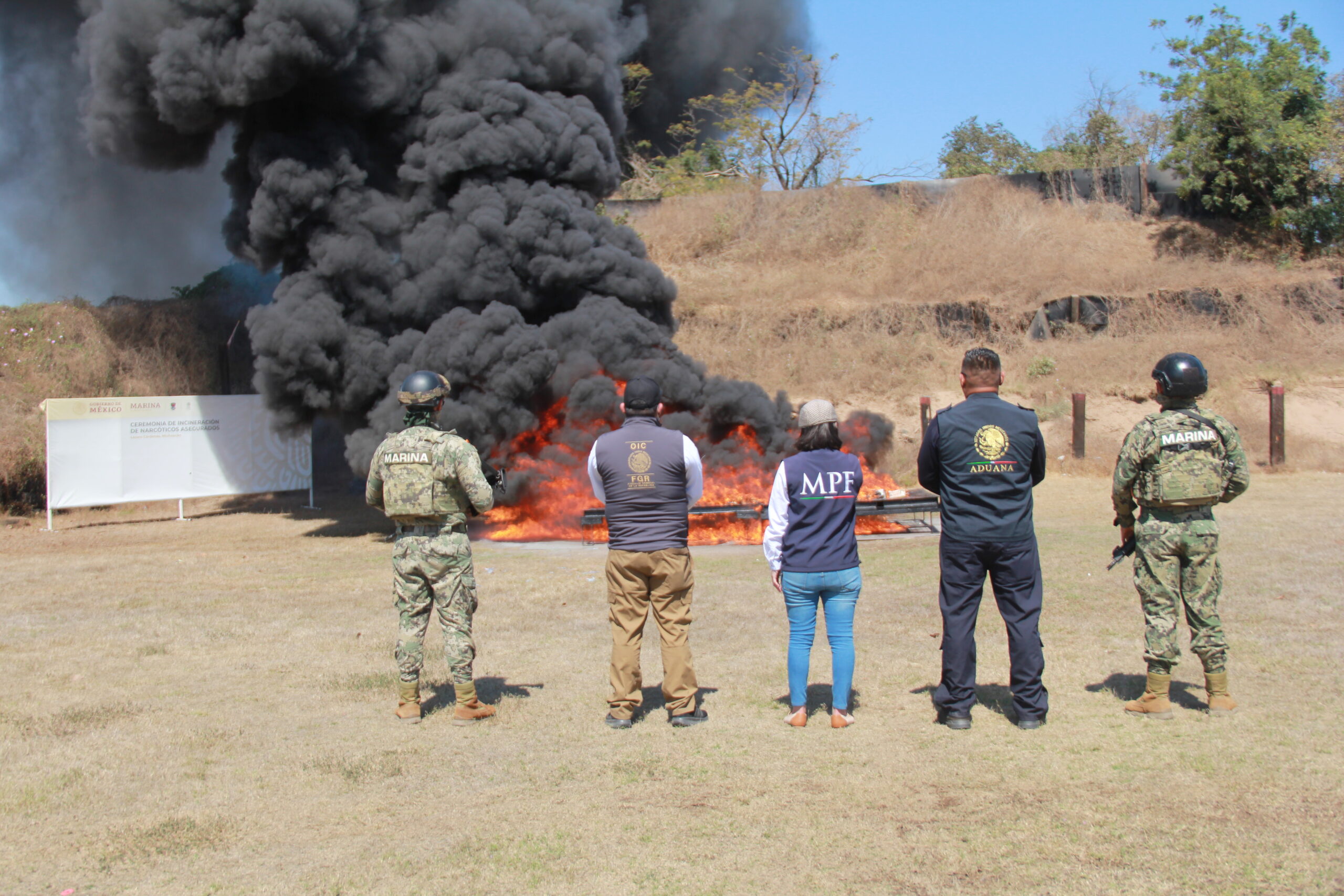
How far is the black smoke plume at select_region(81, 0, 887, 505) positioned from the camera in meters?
13.8

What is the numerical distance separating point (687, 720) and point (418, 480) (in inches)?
80.6

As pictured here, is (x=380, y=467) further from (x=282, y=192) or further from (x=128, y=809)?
(x=282, y=192)

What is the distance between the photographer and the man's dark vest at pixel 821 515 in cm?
511

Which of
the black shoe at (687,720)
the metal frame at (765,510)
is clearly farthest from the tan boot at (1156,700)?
the metal frame at (765,510)

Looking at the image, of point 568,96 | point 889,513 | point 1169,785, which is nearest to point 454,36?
point 568,96

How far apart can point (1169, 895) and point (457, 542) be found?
3.85 metres

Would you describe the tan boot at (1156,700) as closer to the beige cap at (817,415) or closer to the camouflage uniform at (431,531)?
the beige cap at (817,415)

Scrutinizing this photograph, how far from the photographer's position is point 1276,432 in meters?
18.4

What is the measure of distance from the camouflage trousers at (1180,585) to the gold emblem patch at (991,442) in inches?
39.6

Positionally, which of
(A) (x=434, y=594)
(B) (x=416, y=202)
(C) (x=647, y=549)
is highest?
(B) (x=416, y=202)

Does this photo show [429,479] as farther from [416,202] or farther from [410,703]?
[416,202]

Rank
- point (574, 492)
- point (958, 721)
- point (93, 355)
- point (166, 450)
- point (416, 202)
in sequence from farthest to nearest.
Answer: point (93, 355)
point (166, 450)
point (416, 202)
point (574, 492)
point (958, 721)

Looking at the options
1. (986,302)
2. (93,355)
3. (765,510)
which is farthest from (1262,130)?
(93,355)

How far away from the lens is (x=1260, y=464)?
1888 centimetres
